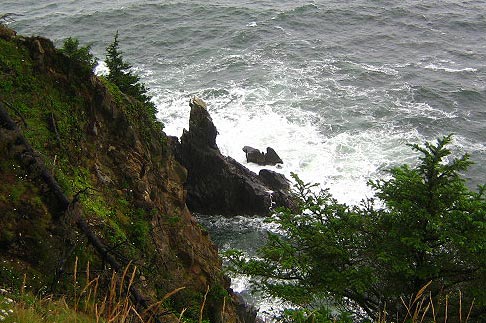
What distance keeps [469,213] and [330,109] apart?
34.9 metres

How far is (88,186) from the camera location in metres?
13.5

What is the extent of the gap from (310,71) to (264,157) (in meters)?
17.4

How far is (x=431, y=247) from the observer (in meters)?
13.3

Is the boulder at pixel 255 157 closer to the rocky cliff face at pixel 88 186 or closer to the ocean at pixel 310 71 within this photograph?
the ocean at pixel 310 71

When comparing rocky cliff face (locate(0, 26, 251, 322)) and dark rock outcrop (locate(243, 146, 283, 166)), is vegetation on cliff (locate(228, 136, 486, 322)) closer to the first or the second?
rocky cliff face (locate(0, 26, 251, 322))

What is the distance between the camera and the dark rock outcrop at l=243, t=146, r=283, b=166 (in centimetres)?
4038

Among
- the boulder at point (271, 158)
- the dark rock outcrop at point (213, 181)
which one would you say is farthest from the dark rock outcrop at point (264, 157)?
the dark rock outcrop at point (213, 181)

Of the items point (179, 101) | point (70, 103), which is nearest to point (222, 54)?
point (179, 101)

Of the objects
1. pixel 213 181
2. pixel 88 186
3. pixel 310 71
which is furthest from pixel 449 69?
pixel 88 186

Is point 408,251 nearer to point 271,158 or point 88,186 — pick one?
point 88,186

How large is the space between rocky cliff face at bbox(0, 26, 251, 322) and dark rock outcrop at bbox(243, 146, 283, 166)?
64.1 feet

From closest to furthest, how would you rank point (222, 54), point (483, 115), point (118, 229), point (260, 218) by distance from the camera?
1. point (118, 229)
2. point (260, 218)
3. point (483, 115)
4. point (222, 54)

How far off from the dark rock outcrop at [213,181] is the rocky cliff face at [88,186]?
14.8m

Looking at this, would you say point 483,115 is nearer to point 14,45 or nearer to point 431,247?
point 431,247
